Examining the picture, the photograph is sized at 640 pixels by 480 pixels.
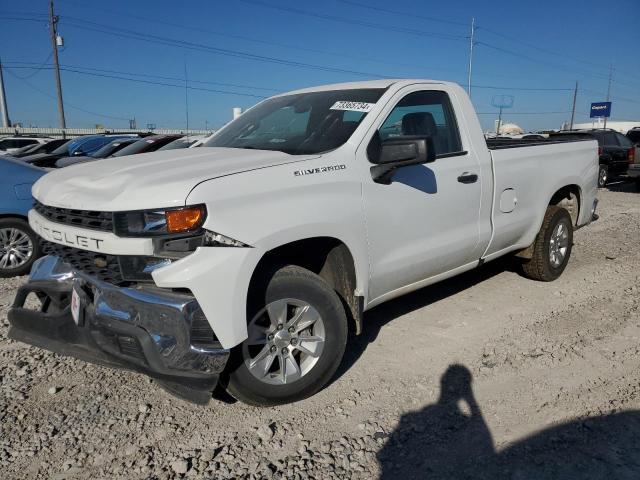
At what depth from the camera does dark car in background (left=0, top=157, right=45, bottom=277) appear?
5902mm

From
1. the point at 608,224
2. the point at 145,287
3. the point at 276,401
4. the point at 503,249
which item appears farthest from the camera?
the point at 608,224

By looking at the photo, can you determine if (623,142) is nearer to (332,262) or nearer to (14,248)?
(332,262)

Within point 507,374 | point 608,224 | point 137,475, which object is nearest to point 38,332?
point 137,475

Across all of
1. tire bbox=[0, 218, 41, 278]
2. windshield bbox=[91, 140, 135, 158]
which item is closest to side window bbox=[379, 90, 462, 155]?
tire bbox=[0, 218, 41, 278]

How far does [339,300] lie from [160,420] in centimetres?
128

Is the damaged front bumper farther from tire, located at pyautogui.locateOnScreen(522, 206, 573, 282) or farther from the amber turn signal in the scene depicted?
tire, located at pyautogui.locateOnScreen(522, 206, 573, 282)

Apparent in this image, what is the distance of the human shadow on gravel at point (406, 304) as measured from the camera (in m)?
3.93

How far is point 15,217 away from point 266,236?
458 centimetres

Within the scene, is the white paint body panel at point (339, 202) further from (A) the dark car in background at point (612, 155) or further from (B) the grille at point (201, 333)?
(A) the dark car in background at point (612, 155)

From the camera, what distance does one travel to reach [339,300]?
318cm

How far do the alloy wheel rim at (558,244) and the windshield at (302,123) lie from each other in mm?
2805

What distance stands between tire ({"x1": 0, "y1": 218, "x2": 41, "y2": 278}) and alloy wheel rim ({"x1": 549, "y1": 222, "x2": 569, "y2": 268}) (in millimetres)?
5775

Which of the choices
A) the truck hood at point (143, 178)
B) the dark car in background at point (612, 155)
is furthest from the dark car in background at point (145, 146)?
the dark car in background at point (612, 155)

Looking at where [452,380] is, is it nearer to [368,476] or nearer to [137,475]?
[368,476]
